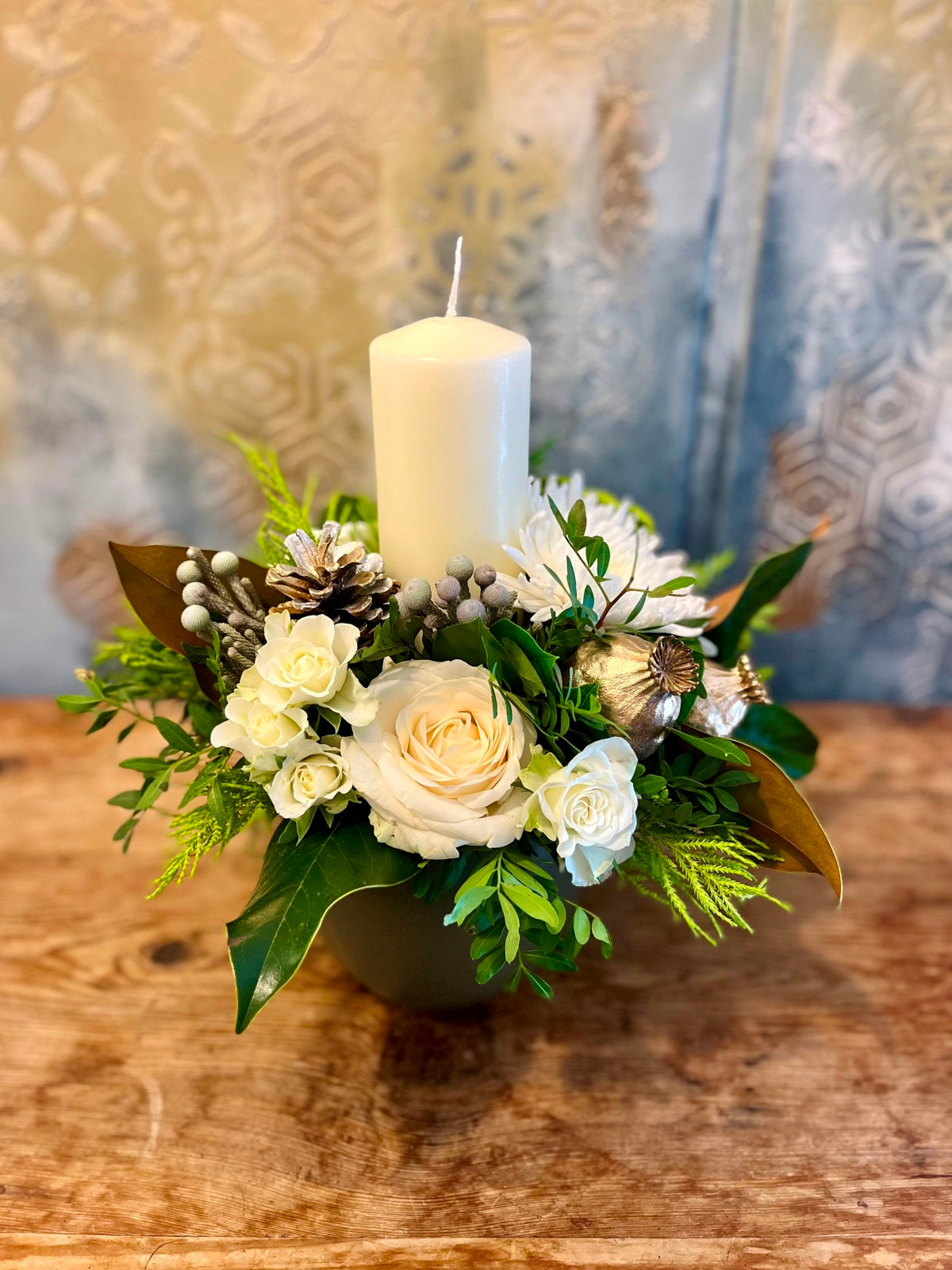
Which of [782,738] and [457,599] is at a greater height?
[457,599]

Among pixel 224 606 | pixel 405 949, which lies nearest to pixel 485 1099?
pixel 405 949

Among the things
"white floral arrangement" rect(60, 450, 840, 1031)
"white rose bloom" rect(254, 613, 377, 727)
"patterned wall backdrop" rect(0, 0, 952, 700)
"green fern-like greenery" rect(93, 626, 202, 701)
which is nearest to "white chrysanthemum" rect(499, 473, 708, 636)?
"white floral arrangement" rect(60, 450, 840, 1031)

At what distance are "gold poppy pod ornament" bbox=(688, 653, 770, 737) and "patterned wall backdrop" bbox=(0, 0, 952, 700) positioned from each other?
1.53ft

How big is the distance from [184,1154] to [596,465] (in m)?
0.72

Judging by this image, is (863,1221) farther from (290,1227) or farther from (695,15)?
(695,15)

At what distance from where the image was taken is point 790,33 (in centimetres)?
77

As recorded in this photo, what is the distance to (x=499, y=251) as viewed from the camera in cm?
84

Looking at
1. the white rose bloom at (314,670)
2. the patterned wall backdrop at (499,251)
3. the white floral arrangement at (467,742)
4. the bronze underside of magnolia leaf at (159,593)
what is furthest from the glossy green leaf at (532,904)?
the patterned wall backdrop at (499,251)

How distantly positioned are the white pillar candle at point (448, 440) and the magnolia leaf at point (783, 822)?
7.6 inches

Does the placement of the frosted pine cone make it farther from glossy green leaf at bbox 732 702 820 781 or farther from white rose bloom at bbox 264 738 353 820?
glossy green leaf at bbox 732 702 820 781

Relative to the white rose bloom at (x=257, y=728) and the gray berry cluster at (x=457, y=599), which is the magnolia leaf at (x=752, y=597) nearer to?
the gray berry cluster at (x=457, y=599)

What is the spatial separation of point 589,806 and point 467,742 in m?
0.07

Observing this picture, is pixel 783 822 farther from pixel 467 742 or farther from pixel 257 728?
pixel 257 728

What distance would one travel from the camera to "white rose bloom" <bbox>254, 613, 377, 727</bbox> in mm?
418
